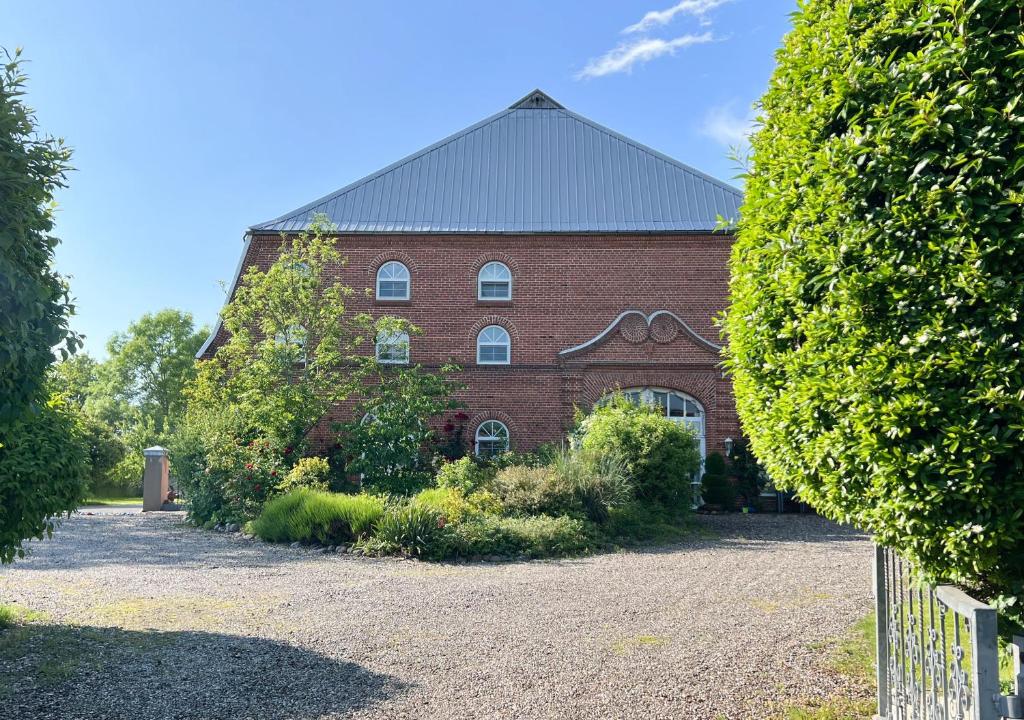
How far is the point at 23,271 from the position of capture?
3.76 meters

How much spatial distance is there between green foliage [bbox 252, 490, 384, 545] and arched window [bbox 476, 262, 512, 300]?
987 cm

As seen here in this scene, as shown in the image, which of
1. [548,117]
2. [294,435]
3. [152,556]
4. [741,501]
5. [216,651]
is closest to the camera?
[216,651]

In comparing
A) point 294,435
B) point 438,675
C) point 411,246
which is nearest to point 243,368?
point 294,435

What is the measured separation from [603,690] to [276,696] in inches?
78.2

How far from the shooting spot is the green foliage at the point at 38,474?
5707 millimetres

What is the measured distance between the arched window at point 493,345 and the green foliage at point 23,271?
16.9m

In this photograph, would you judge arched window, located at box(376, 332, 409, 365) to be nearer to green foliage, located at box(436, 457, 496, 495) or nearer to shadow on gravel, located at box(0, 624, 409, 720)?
green foliage, located at box(436, 457, 496, 495)

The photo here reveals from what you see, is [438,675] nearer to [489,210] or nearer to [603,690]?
[603,690]

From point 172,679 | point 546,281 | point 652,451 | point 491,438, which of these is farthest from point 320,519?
point 546,281

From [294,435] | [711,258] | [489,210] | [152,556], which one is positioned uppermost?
[489,210]

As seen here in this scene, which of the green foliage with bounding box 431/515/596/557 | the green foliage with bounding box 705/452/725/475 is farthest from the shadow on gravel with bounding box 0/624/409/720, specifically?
the green foliage with bounding box 705/452/725/475

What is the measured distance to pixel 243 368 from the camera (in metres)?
17.8

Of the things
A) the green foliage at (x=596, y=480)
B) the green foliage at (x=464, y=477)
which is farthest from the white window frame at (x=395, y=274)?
the green foliage at (x=596, y=480)

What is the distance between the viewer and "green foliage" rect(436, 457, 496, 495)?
46.1 feet
